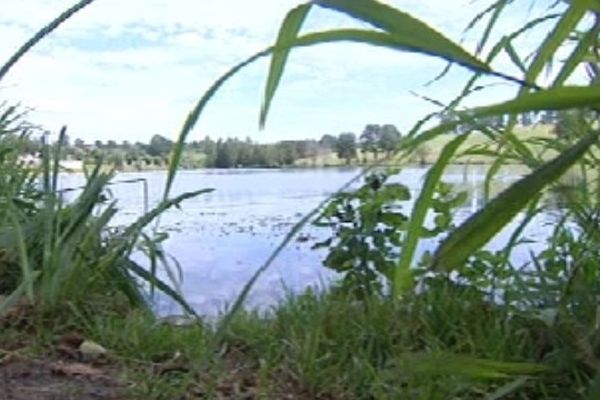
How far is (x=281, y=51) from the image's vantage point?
0.42 m

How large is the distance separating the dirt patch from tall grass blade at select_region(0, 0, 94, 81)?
0.91m

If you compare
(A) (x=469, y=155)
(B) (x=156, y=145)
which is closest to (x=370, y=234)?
(B) (x=156, y=145)


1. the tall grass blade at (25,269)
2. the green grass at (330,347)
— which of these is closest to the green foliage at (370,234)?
the green grass at (330,347)

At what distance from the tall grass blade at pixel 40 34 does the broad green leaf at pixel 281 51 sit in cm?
9

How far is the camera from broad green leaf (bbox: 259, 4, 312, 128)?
0.41 metres

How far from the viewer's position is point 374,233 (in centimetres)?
205

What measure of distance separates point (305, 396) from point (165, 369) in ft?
0.83

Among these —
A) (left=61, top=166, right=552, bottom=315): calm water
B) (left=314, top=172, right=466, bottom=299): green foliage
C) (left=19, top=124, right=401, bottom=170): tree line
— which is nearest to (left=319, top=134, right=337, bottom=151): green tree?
(left=19, top=124, right=401, bottom=170): tree line

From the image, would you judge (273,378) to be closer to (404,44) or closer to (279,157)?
(279,157)

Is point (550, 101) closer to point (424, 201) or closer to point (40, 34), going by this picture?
point (424, 201)

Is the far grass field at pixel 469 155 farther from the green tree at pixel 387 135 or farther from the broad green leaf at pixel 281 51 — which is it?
the broad green leaf at pixel 281 51

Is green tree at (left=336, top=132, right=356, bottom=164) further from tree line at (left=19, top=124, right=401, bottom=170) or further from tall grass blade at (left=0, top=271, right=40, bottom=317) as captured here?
tall grass blade at (left=0, top=271, right=40, bottom=317)

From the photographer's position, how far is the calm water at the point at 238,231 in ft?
6.50

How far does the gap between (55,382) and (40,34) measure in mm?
1039
